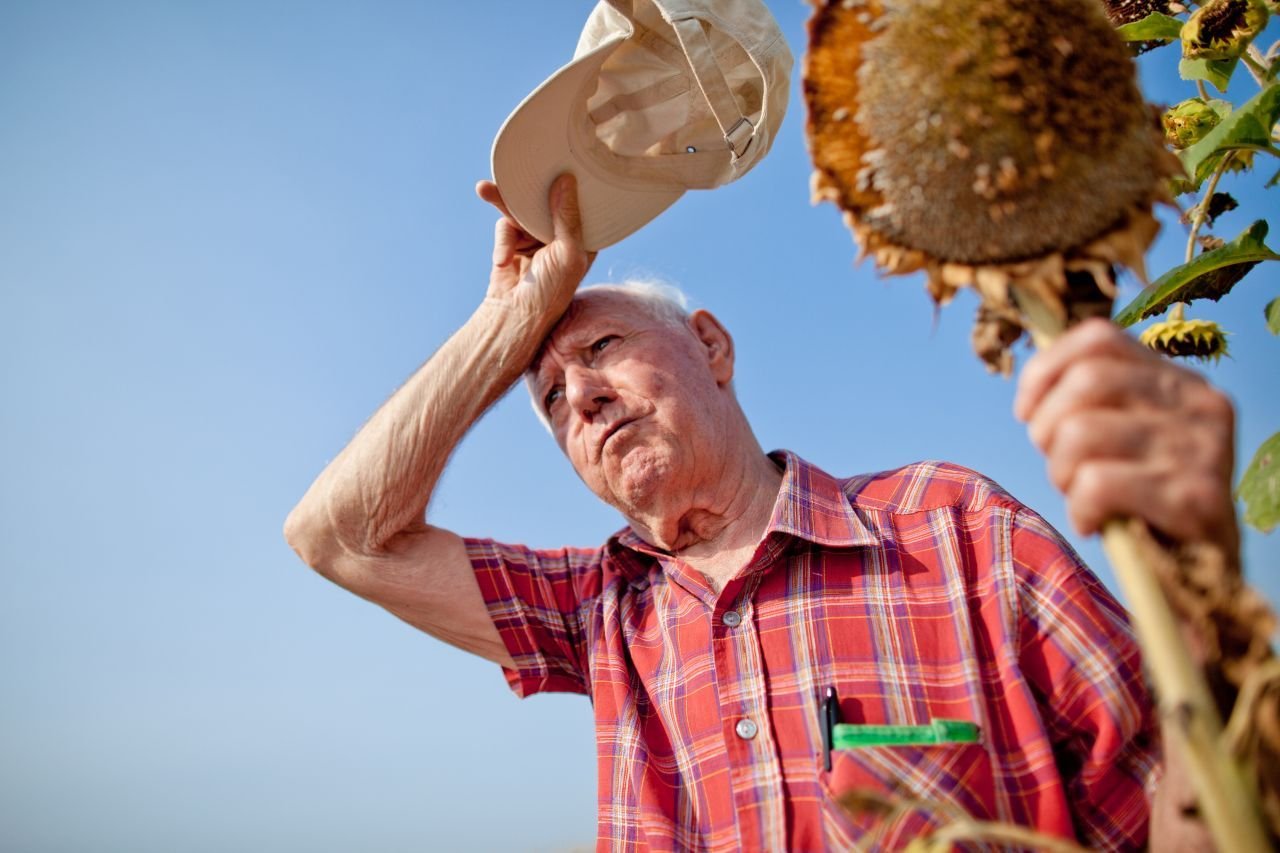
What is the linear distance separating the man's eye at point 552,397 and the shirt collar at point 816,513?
643 mm

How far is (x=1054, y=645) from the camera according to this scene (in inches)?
95.7

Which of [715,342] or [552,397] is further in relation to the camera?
[715,342]

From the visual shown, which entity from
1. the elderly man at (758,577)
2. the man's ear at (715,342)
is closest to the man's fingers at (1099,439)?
the elderly man at (758,577)

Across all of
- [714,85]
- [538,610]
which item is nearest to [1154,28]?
[714,85]

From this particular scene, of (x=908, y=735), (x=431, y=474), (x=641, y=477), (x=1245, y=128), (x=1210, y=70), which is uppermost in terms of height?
(x=1210, y=70)

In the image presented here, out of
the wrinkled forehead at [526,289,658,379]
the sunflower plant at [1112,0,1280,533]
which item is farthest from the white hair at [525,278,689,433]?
the sunflower plant at [1112,0,1280,533]

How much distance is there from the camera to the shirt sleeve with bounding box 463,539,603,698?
340 centimetres

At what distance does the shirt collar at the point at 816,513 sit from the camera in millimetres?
2898

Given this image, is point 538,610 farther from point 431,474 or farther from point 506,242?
point 506,242

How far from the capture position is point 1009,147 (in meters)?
1.33

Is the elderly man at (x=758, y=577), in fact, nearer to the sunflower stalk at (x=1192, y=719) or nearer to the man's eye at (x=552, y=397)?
the man's eye at (x=552, y=397)

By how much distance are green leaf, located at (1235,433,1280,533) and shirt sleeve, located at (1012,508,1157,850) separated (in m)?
0.48

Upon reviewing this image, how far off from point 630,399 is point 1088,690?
167 cm

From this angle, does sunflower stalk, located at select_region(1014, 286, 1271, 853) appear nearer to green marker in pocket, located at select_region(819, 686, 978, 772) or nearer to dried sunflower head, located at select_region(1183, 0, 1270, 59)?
green marker in pocket, located at select_region(819, 686, 978, 772)
